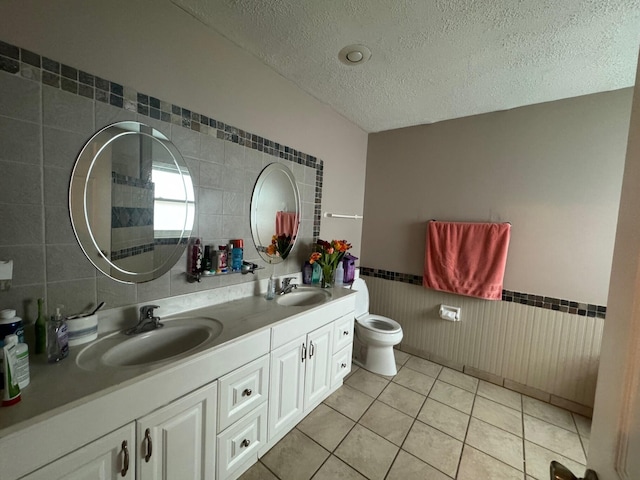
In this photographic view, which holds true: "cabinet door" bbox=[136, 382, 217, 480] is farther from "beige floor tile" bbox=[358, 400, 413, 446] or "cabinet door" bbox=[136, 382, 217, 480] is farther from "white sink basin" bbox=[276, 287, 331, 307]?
"beige floor tile" bbox=[358, 400, 413, 446]

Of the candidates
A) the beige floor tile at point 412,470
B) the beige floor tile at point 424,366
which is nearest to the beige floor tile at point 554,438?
the beige floor tile at point 424,366

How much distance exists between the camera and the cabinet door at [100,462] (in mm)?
681

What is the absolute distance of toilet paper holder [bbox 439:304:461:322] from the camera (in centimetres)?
224

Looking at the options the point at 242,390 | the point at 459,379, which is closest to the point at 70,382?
the point at 242,390

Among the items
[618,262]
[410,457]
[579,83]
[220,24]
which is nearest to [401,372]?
[410,457]

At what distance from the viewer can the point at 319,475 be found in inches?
50.2

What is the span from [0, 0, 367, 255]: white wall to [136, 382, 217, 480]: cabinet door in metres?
1.36

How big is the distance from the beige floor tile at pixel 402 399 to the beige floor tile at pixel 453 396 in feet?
0.46

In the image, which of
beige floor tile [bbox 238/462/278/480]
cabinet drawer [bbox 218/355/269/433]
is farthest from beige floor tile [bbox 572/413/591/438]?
cabinet drawer [bbox 218/355/269/433]

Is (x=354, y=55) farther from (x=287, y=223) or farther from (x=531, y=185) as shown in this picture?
(x=531, y=185)

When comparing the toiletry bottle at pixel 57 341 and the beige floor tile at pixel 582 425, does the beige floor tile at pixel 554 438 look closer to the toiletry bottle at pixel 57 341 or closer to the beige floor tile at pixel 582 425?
the beige floor tile at pixel 582 425

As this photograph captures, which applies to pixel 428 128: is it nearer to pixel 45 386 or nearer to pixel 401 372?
pixel 401 372

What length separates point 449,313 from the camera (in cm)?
226

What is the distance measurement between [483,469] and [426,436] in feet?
1.00
